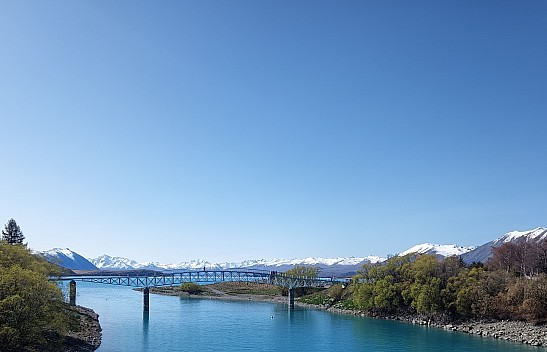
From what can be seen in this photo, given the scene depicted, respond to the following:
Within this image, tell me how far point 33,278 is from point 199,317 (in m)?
42.0

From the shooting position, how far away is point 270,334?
57750 millimetres

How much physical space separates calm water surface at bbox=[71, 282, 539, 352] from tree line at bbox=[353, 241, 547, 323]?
430 centimetres

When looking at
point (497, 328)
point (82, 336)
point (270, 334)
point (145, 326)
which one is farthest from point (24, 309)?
point (497, 328)

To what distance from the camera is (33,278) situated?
35656 mm

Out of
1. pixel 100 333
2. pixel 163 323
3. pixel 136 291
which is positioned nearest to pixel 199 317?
pixel 163 323

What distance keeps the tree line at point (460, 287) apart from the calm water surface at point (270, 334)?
4.30 meters

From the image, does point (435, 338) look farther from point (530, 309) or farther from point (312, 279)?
point (312, 279)

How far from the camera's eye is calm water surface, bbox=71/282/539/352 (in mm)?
48469

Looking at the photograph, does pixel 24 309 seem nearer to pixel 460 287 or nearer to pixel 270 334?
pixel 270 334

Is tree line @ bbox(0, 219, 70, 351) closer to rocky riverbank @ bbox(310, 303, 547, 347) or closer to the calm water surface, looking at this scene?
the calm water surface

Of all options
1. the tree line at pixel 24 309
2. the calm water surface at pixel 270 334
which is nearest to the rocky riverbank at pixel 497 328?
the calm water surface at pixel 270 334

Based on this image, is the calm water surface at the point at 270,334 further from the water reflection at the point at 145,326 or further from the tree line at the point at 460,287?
the tree line at the point at 460,287

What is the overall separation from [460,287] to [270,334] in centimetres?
2665

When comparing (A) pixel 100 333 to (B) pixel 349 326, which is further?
(B) pixel 349 326
